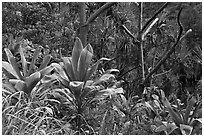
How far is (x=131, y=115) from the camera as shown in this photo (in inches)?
122

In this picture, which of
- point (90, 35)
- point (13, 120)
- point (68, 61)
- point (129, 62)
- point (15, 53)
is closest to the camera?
point (13, 120)

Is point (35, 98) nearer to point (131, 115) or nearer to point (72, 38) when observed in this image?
point (131, 115)

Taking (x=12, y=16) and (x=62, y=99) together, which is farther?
(x=12, y=16)

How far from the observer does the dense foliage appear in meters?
2.64

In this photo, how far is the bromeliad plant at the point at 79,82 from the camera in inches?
112

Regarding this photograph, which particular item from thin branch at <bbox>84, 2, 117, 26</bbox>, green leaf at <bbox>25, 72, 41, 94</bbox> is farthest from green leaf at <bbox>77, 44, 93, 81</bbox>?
thin branch at <bbox>84, 2, 117, 26</bbox>

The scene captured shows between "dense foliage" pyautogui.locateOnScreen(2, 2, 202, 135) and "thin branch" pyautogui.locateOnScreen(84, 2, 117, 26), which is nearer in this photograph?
"dense foliage" pyautogui.locateOnScreen(2, 2, 202, 135)

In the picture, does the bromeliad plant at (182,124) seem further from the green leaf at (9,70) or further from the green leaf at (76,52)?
the green leaf at (9,70)

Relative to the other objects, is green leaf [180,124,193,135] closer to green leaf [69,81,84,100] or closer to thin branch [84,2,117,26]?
green leaf [69,81,84,100]

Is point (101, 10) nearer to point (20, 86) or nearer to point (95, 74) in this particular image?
point (95, 74)

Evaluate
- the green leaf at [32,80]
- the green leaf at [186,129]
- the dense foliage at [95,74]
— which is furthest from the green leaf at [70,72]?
the green leaf at [186,129]

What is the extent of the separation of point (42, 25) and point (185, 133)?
4.17m

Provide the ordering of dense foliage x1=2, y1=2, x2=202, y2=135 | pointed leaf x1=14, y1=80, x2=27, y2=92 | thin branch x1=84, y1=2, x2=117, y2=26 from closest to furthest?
dense foliage x1=2, y1=2, x2=202, y2=135 → pointed leaf x1=14, y1=80, x2=27, y2=92 → thin branch x1=84, y1=2, x2=117, y2=26

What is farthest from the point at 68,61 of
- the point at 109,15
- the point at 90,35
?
the point at 109,15
